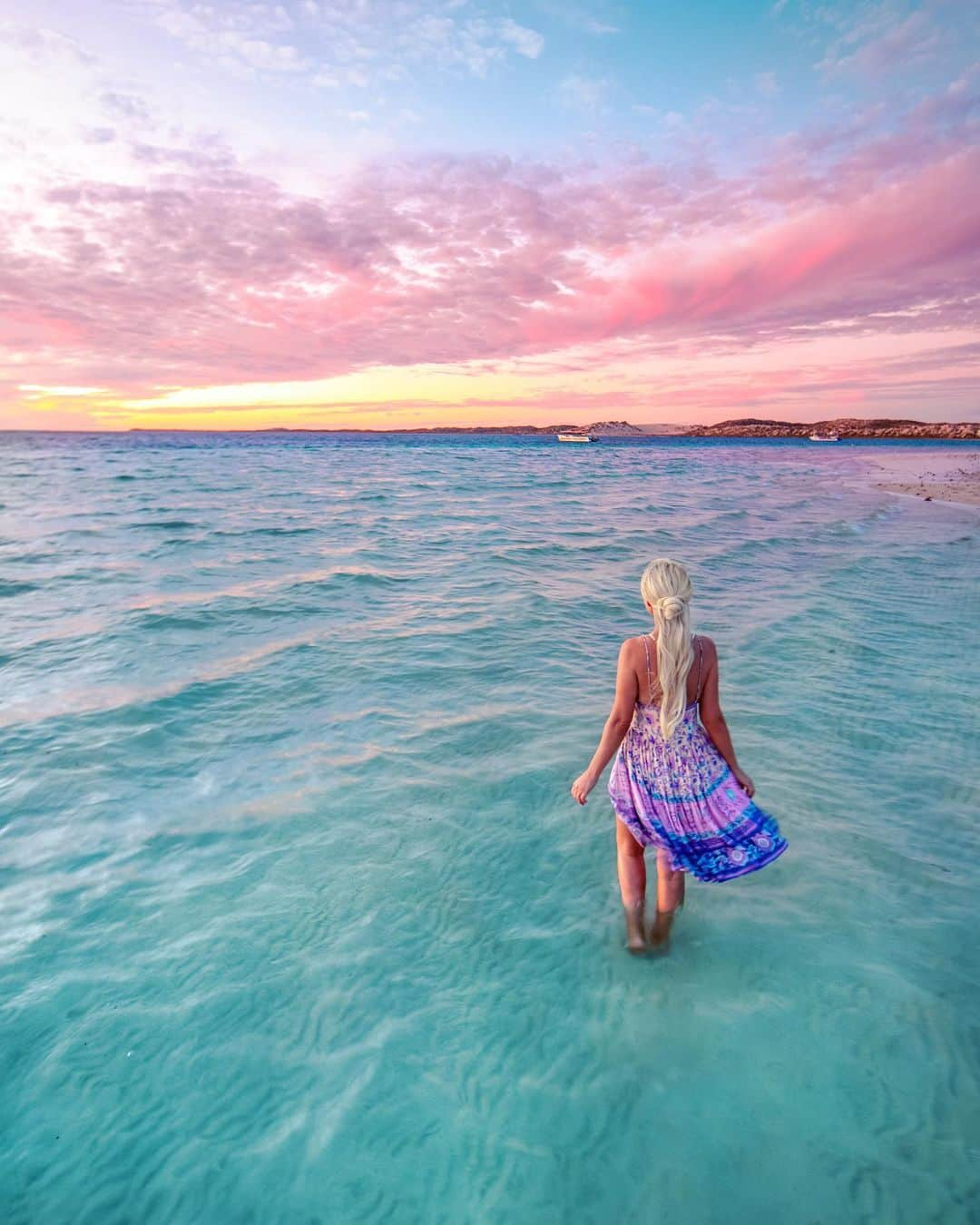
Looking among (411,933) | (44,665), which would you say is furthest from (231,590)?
(411,933)

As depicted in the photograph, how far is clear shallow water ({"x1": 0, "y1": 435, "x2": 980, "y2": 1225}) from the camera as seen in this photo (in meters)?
3.16

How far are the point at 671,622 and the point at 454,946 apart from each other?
259 centimetres

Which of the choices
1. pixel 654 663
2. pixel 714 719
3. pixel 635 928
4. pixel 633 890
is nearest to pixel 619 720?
pixel 654 663

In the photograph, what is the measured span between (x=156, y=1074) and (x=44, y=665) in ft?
24.4

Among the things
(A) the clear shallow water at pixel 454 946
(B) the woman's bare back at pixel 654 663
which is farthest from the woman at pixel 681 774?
(A) the clear shallow water at pixel 454 946

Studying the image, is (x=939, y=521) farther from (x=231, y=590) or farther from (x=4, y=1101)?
(x=4, y=1101)

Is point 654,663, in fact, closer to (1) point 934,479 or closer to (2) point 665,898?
(2) point 665,898

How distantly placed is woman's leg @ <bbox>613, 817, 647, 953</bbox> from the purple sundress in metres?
0.34

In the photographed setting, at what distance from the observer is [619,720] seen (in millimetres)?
3896

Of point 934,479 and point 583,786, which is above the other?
point 583,786

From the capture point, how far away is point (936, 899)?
4691 millimetres

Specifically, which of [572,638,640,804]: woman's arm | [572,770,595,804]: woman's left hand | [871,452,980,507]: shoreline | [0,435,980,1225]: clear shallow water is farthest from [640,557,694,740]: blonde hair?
[871,452,980,507]: shoreline

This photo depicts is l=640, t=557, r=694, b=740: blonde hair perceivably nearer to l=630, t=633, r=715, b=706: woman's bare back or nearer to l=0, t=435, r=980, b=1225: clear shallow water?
l=630, t=633, r=715, b=706: woman's bare back

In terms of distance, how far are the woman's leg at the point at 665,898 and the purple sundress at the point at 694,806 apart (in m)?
0.28
